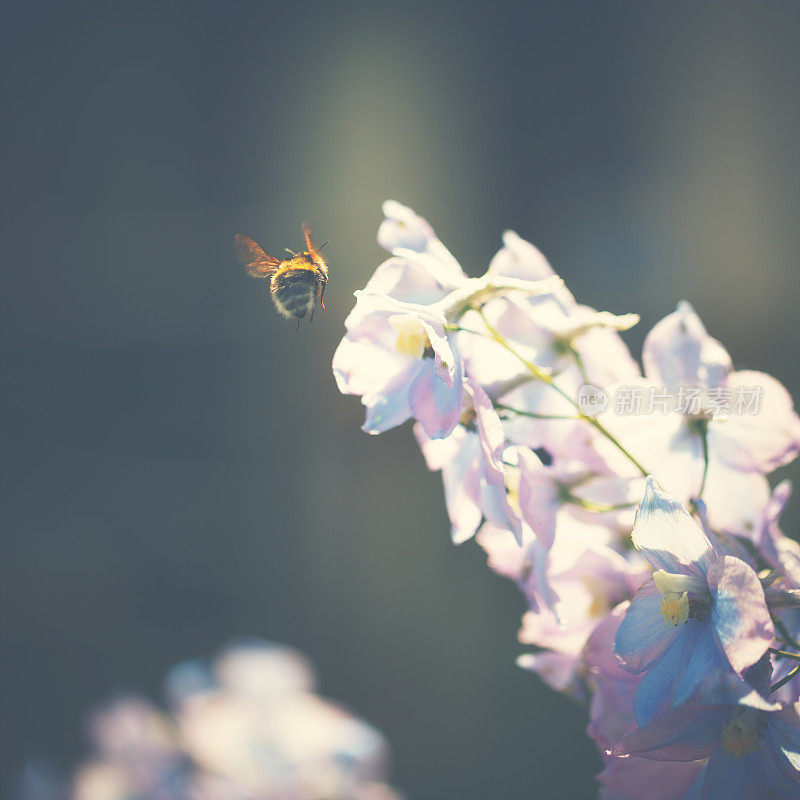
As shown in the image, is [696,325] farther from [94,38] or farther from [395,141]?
[94,38]

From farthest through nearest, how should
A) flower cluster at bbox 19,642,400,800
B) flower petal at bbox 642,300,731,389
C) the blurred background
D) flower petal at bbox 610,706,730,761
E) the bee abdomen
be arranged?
1. the blurred background
2. flower cluster at bbox 19,642,400,800
3. the bee abdomen
4. flower petal at bbox 642,300,731,389
5. flower petal at bbox 610,706,730,761

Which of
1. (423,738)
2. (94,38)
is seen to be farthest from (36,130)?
(423,738)

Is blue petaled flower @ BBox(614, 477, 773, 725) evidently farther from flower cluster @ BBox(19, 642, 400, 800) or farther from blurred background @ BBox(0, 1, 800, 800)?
blurred background @ BBox(0, 1, 800, 800)

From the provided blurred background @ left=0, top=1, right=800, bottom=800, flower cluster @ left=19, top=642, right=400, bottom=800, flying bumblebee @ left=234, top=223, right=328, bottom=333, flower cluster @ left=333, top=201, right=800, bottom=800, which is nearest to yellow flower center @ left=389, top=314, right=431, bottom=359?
flower cluster @ left=333, top=201, right=800, bottom=800

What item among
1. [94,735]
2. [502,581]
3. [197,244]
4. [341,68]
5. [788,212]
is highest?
[341,68]

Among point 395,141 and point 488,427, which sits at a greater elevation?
point 395,141

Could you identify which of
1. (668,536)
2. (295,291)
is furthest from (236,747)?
(668,536)
